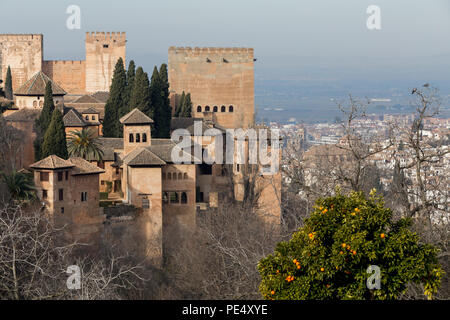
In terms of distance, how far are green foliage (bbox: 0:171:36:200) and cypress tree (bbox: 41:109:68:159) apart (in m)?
2.68

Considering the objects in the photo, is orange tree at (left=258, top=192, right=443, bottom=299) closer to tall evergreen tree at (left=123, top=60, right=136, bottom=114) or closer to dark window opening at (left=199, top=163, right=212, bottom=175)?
dark window opening at (left=199, top=163, right=212, bottom=175)

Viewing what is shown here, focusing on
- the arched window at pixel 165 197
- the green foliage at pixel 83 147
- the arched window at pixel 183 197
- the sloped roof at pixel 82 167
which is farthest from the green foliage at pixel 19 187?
the arched window at pixel 183 197

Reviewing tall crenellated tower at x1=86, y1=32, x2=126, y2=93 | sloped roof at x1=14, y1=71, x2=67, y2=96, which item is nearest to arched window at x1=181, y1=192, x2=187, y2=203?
sloped roof at x1=14, y1=71, x2=67, y2=96

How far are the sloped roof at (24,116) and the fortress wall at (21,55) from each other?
23068mm

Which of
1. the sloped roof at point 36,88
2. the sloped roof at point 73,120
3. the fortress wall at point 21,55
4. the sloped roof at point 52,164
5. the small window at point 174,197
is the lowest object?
the small window at point 174,197

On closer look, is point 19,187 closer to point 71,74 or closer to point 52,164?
point 52,164

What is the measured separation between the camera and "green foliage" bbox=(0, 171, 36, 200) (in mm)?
34031

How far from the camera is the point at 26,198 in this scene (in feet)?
112

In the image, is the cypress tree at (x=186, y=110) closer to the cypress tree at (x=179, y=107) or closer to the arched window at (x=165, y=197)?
the cypress tree at (x=179, y=107)

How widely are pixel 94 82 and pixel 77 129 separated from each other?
23.5 meters

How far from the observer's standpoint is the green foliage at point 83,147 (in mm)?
40719

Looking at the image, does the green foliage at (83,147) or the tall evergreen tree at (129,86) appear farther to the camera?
the tall evergreen tree at (129,86)

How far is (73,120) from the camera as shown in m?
43.9
